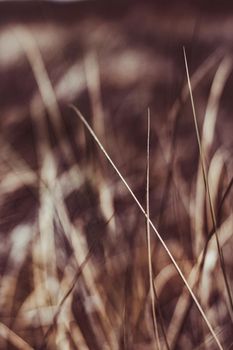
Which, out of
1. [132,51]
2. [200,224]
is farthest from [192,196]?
[132,51]

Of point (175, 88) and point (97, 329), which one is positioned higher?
point (175, 88)

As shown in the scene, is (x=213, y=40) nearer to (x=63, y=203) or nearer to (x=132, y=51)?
(x=132, y=51)

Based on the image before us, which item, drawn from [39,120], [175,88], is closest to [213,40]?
[175,88]

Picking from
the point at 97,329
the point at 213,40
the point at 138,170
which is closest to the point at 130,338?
the point at 97,329

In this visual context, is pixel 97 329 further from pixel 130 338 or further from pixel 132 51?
pixel 132 51

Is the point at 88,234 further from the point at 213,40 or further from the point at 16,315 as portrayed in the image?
the point at 213,40
